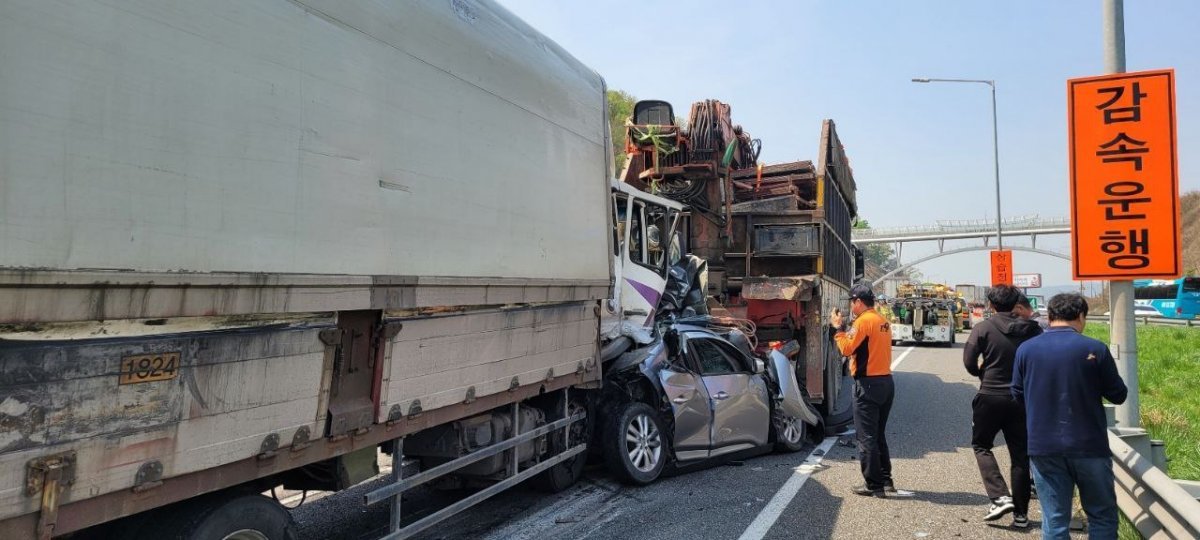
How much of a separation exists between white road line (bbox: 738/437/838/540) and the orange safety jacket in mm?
1142

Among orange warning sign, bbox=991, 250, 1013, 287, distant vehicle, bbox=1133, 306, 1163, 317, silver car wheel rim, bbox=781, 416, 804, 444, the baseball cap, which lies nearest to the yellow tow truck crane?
orange warning sign, bbox=991, 250, 1013, 287

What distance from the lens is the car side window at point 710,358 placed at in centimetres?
745

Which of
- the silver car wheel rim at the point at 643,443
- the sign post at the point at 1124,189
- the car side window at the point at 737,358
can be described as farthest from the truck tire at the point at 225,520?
the sign post at the point at 1124,189

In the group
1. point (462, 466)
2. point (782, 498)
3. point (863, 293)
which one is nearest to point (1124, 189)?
point (863, 293)

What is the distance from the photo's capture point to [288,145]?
328 centimetres

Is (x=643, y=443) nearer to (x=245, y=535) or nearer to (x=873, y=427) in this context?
(x=873, y=427)

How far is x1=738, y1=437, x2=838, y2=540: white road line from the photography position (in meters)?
5.28

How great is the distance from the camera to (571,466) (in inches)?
258

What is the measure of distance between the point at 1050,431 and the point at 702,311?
16.6 feet

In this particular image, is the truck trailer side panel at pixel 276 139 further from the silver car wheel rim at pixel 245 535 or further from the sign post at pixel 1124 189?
the sign post at pixel 1124 189

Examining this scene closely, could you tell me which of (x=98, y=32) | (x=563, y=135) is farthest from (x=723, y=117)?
(x=98, y=32)

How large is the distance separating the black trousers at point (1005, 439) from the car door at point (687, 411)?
2368 mm

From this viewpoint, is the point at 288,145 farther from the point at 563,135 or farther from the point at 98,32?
the point at 563,135

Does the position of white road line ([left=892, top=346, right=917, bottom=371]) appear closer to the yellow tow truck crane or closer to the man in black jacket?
the yellow tow truck crane
